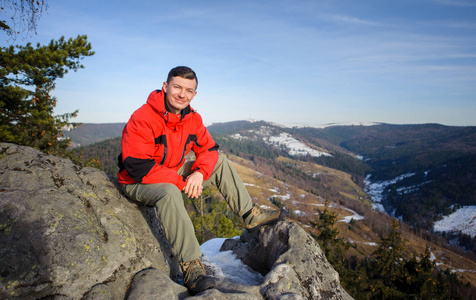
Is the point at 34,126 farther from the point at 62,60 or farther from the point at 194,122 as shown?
the point at 194,122

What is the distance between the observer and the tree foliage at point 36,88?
41.8ft

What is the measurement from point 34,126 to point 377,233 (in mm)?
177184

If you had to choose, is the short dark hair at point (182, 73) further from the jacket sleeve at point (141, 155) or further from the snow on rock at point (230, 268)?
the snow on rock at point (230, 268)

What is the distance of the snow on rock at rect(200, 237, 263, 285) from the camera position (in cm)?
591

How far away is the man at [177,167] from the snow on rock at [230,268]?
49.9 inches

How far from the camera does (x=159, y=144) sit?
16.7 feet

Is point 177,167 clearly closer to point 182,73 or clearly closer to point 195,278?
point 182,73

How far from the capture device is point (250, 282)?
18.9 ft

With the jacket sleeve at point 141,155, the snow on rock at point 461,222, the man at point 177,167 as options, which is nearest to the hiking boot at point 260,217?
the man at point 177,167

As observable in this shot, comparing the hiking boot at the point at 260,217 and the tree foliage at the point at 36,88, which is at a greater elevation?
the tree foliage at the point at 36,88

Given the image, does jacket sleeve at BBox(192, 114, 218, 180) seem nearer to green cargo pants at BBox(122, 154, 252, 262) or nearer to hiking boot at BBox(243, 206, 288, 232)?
green cargo pants at BBox(122, 154, 252, 262)

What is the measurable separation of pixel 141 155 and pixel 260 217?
326 cm

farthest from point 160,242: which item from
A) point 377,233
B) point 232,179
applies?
point 377,233

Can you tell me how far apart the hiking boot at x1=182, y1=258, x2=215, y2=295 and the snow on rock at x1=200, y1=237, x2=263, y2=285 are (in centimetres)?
166
